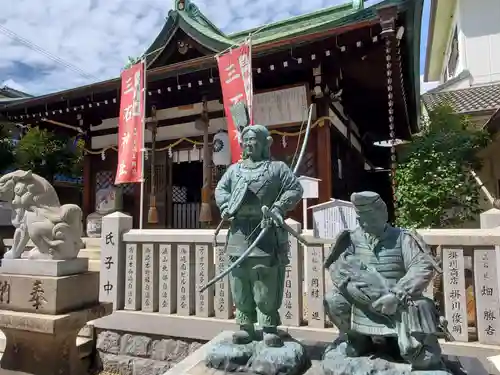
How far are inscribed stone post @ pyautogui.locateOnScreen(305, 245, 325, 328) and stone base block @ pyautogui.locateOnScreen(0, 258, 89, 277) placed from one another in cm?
249

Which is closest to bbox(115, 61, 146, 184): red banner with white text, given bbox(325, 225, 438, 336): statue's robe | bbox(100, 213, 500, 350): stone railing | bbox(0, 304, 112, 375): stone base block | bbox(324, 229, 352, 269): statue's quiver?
bbox(100, 213, 500, 350): stone railing

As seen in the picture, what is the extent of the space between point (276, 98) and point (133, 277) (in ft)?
18.1

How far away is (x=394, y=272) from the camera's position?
2277 mm

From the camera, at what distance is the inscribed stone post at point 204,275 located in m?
4.41

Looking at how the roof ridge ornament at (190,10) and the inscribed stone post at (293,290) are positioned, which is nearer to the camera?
the inscribed stone post at (293,290)

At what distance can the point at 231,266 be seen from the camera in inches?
104

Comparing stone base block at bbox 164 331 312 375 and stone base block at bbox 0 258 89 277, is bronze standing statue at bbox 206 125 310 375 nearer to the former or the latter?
stone base block at bbox 164 331 312 375

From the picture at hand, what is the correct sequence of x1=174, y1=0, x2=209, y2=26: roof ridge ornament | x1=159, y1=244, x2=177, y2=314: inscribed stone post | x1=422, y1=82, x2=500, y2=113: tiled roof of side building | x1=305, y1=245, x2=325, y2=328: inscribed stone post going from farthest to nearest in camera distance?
x1=174, y1=0, x2=209, y2=26: roof ridge ornament < x1=422, y1=82, x2=500, y2=113: tiled roof of side building < x1=159, y1=244, x2=177, y2=314: inscribed stone post < x1=305, y1=245, x2=325, y2=328: inscribed stone post

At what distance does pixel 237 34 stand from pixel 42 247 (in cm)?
1308

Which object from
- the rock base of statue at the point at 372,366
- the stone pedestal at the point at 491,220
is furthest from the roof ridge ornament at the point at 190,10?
the rock base of statue at the point at 372,366

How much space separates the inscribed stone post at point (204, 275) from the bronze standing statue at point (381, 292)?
215 centimetres

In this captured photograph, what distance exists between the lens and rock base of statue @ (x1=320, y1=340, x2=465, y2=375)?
2.18 meters

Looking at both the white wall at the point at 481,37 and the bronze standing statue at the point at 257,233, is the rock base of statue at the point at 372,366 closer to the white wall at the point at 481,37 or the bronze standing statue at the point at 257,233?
the bronze standing statue at the point at 257,233

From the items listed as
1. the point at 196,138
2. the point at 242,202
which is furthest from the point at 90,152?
the point at 242,202
